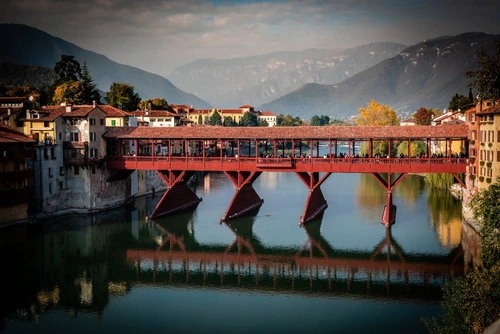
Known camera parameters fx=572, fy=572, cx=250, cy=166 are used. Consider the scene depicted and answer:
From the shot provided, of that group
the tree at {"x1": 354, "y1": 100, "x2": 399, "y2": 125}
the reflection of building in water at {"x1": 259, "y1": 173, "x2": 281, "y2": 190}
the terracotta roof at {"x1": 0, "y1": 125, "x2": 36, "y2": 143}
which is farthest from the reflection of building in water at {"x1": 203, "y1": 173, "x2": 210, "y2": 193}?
the tree at {"x1": 354, "y1": 100, "x2": 399, "y2": 125}

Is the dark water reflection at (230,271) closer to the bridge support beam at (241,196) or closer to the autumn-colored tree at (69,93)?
the bridge support beam at (241,196)

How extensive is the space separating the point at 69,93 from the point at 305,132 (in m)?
53.6

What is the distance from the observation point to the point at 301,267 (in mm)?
47031

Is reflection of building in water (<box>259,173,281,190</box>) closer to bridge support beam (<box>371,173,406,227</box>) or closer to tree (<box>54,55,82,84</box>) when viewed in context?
bridge support beam (<box>371,173,406,227</box>)

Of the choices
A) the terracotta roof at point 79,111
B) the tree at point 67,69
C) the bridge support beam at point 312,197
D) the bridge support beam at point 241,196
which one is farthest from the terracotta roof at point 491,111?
the tree at point 67,69

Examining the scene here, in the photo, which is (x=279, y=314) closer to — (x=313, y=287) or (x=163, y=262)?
(x=313, y=287)

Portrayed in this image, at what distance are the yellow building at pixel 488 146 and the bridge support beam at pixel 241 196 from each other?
2358cm

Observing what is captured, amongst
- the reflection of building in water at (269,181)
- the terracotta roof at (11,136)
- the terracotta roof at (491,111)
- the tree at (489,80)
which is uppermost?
the tree at (489,80)

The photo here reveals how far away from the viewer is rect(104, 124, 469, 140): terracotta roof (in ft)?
198

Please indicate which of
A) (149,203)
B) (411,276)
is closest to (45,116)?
(149,203)

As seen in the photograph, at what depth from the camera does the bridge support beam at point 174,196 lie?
2608 inches

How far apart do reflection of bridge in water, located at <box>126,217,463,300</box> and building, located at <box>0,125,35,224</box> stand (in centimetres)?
1428

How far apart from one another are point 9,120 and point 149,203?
20.5 m

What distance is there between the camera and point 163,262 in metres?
49.2
